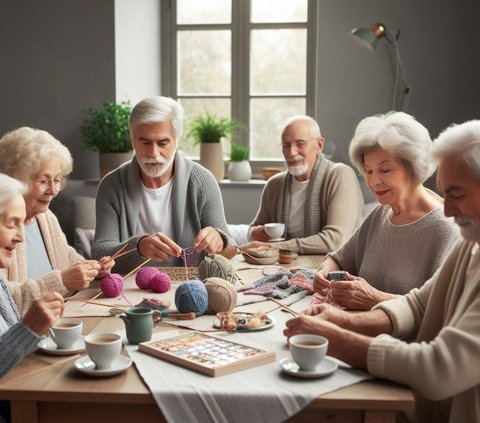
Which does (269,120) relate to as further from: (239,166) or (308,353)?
(308,353)

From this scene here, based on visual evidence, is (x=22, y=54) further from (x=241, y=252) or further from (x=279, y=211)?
(x=241, y=252)

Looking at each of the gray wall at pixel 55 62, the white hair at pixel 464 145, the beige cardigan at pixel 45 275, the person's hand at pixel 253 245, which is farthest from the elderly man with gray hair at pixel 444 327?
the gray wall at pixel 55 62

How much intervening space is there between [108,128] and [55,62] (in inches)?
Result: 27.2

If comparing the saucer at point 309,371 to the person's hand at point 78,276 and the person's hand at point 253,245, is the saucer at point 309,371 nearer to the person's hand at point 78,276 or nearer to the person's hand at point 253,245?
the person's hand at point 78,276

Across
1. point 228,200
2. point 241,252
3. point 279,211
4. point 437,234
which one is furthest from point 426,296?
point 228,200

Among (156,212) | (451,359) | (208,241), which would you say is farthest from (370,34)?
(451,359)

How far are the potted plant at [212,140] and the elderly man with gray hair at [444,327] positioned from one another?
3531 mm

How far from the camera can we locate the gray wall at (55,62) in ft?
17.1

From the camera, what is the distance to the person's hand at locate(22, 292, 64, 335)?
1737mm

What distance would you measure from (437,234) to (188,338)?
0.95 m

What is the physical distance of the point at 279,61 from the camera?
567 cm

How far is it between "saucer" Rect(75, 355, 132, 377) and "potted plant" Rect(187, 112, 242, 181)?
373cm

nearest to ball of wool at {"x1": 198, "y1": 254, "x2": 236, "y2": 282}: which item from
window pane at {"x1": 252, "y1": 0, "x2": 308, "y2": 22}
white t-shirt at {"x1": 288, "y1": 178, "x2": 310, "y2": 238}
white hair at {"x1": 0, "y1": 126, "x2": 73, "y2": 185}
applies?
white hair at {"x1": 0, "y1": 126, "x2": 73, "y2": 185}

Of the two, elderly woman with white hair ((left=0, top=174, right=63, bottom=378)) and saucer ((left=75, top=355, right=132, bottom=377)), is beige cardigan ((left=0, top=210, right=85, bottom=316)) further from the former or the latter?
saucer ((left=75, top=355, right=132, bottom=377))
